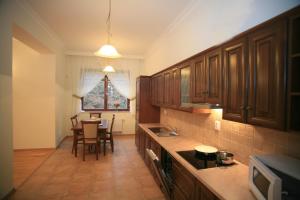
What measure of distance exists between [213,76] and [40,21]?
383cm

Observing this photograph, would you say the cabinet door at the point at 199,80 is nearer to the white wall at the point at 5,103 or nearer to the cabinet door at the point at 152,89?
the cabinet door at the point at 152,89

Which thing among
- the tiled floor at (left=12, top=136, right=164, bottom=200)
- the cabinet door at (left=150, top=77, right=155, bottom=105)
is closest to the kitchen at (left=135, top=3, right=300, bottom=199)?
the tiled floor at (left=12, top=136, right=164, bottom=200)

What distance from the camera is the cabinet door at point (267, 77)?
3.75ft

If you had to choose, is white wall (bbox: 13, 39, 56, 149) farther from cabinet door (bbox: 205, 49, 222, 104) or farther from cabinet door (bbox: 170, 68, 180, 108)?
cabinet door (bbox: 205, 49, 222, 104)

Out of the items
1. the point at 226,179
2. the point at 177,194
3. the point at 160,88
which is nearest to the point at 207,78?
the point at 226,179

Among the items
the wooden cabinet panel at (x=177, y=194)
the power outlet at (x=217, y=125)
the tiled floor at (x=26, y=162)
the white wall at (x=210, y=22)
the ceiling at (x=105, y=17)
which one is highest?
the ceiling at (x=105, y=17)

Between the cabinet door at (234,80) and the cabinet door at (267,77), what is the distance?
0.07 meters

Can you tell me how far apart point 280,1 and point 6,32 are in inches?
132

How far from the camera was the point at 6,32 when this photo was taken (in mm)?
2566

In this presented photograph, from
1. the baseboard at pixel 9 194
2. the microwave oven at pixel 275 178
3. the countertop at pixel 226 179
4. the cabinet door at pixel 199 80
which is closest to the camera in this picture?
the microwave oven at pixel 275 178

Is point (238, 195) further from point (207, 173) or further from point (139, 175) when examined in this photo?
point (139, 175)

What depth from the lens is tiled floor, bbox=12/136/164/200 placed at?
2.81 meters

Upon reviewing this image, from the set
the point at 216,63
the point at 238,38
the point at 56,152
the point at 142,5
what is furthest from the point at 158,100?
the point at 56,152

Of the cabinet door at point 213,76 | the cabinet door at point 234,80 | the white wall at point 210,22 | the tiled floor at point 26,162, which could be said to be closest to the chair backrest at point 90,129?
the tiled floor at point 26,162
